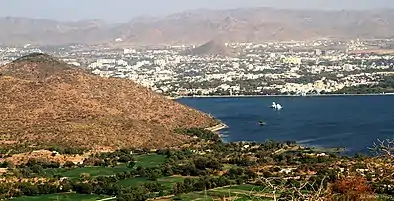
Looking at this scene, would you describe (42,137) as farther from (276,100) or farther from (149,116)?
(276,100)

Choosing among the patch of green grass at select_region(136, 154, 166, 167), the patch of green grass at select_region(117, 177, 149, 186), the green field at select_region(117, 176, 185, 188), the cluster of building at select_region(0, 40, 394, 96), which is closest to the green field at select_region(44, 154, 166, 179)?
the patch of green grass at select_region(136, 154, 166, 167)

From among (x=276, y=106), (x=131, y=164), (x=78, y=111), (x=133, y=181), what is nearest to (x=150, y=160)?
(x=131, y=164)

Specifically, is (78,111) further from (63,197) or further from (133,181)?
(63,197)

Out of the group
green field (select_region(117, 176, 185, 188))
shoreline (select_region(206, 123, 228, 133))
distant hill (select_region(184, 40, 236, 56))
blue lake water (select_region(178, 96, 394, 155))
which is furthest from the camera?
distant hill (select_region(184, 40, 236, 56))

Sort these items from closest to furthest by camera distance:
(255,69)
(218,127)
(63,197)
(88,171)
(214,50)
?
(63,197)
(88,171)
(218,127)
(255,69)
(214,50)

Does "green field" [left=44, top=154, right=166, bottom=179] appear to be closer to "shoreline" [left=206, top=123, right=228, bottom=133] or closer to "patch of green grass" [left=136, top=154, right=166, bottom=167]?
"patch of green grass" [left=136, top=154, right=166, bottom=167]

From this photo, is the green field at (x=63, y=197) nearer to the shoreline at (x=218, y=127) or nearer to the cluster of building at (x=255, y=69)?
the shoreline at (x=218, y=127)

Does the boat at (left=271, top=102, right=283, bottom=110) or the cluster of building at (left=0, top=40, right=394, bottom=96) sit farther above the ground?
the cluster of building at (left=0, top=40, right=394, bottom=96)
